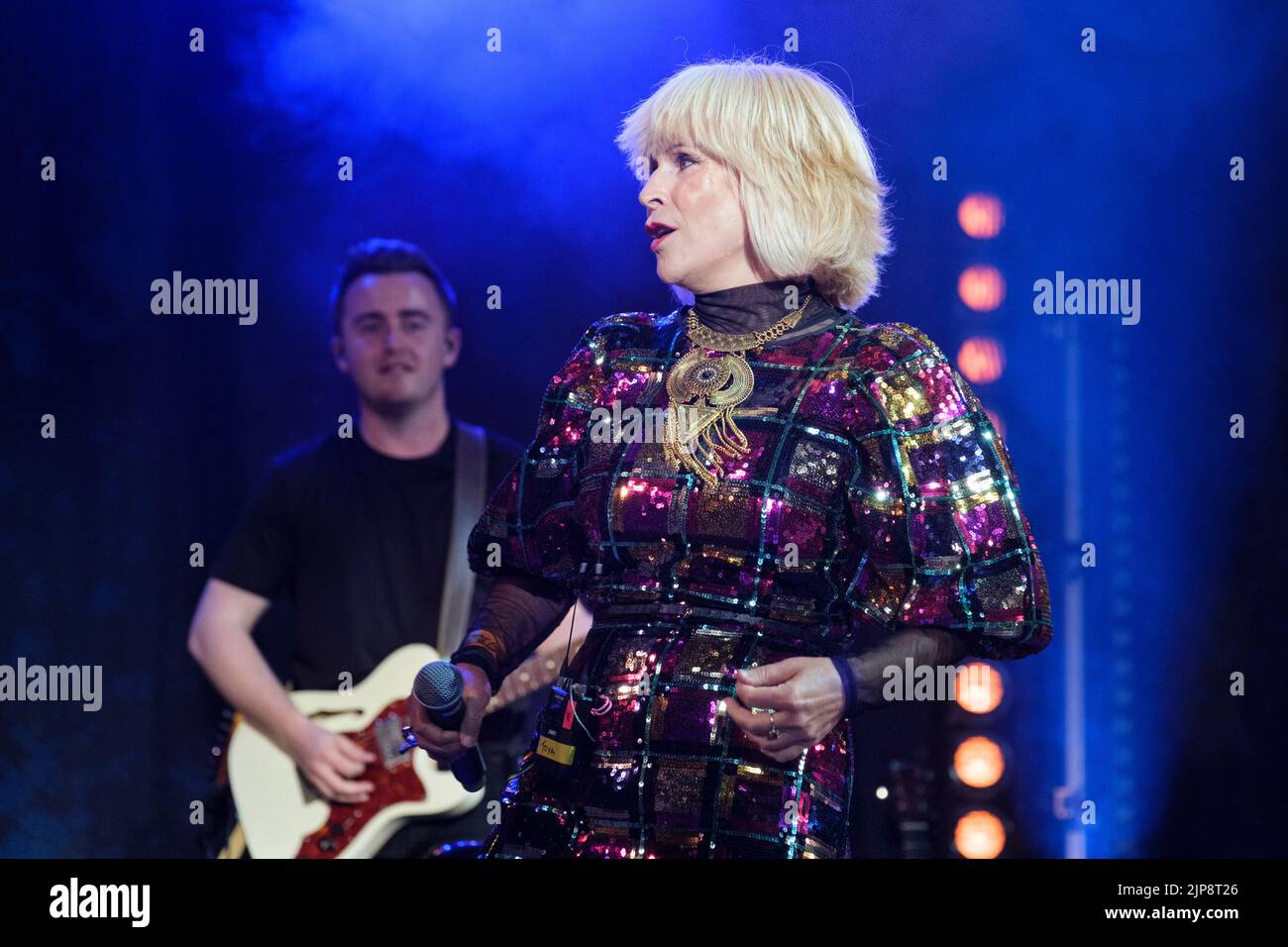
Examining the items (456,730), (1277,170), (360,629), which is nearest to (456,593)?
(360,629)

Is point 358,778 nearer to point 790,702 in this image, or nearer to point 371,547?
point 371,547

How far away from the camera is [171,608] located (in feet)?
11.6

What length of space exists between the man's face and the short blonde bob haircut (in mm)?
1361

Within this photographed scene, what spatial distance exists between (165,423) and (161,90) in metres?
0.79

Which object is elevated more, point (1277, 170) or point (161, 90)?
point (161, 90)

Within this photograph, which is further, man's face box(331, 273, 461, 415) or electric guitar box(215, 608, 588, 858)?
man's face box(331, 273, 461, 415)

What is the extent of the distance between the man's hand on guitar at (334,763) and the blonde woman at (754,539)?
127 cm

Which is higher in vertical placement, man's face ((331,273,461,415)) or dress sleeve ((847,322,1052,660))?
man's face ((331,273,461,415))

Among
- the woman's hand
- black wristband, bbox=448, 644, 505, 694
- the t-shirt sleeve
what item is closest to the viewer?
the woman's hand

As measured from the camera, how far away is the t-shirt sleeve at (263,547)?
3.49 metres

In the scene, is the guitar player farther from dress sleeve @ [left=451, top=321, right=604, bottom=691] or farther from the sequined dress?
the sequined dress

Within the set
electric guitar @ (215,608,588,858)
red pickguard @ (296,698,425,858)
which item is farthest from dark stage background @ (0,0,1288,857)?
red pickguard @ (296,698,425,858)

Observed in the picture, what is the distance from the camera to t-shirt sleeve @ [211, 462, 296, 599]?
349 cm
